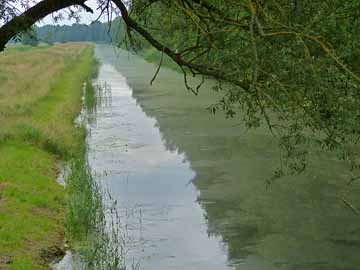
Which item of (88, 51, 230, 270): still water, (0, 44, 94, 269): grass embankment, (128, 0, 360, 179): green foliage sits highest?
(128, 0, 360, 179): green foliage

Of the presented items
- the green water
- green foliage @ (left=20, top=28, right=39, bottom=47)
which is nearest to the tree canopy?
green foliage @ (left=20, top=28, right=39, bottom=47)

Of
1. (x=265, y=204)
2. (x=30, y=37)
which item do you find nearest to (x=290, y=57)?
(x=30, y=37)

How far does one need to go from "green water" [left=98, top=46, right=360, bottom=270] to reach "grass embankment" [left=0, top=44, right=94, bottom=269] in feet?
9.79

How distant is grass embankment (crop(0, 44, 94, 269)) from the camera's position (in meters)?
10.0

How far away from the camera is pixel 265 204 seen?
42.1 feet

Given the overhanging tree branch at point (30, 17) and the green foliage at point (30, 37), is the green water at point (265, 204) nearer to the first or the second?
the green foliage at point (30, 37)

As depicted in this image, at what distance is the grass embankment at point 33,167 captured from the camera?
10.0 metres

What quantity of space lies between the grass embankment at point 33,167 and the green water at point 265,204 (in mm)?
2985

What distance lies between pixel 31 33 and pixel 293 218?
6.56 m

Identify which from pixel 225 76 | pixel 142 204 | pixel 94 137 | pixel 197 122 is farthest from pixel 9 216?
pixel 197 122

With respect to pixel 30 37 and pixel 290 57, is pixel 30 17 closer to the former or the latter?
pixel 30 37

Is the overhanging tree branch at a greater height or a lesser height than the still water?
greater

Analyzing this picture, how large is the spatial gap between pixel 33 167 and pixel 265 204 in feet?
18.3

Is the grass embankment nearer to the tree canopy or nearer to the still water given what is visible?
the still water
